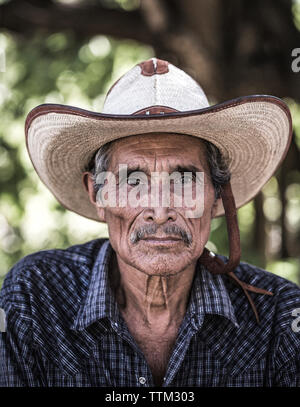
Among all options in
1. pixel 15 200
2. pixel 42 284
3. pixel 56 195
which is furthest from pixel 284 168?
pixel 42 284

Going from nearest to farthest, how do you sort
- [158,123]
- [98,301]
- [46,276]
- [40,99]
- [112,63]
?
[158,123] < [98,301] < [46,276] < [40,99] < [112,63]

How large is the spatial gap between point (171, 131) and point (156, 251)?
0.50 m

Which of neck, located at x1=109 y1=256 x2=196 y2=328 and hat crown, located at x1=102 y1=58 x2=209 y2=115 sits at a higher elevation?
hat crown, located at x1=102 y1=58 x2=209 y2=115

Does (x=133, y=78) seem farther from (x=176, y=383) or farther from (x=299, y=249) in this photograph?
(x=299, y=249)

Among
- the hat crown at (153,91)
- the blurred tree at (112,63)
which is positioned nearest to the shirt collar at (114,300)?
the hat crown at (153,91)

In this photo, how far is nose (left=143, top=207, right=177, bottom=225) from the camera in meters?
2.25

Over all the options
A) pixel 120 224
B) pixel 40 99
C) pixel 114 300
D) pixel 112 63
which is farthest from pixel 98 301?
pixel 112 63

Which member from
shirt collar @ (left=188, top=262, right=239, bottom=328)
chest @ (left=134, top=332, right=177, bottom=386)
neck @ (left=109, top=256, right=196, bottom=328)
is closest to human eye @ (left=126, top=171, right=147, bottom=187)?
neck @ (left=109, top=256, right=196, bottom=328)

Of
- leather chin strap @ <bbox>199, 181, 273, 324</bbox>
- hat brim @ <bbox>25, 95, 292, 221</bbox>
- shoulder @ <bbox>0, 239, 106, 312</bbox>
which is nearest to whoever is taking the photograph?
hat brim @ <bbox>25, 95, 292, 221</bbox>

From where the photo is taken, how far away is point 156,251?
7.45 ft

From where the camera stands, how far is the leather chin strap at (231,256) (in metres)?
2.56

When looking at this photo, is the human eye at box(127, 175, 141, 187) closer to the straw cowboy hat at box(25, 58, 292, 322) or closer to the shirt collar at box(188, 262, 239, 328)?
the straw cowboy hat at box(25, 58, 292, 322)

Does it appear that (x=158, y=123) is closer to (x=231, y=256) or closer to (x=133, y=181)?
(x=133, y=181)

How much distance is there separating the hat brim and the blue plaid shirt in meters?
0.46
